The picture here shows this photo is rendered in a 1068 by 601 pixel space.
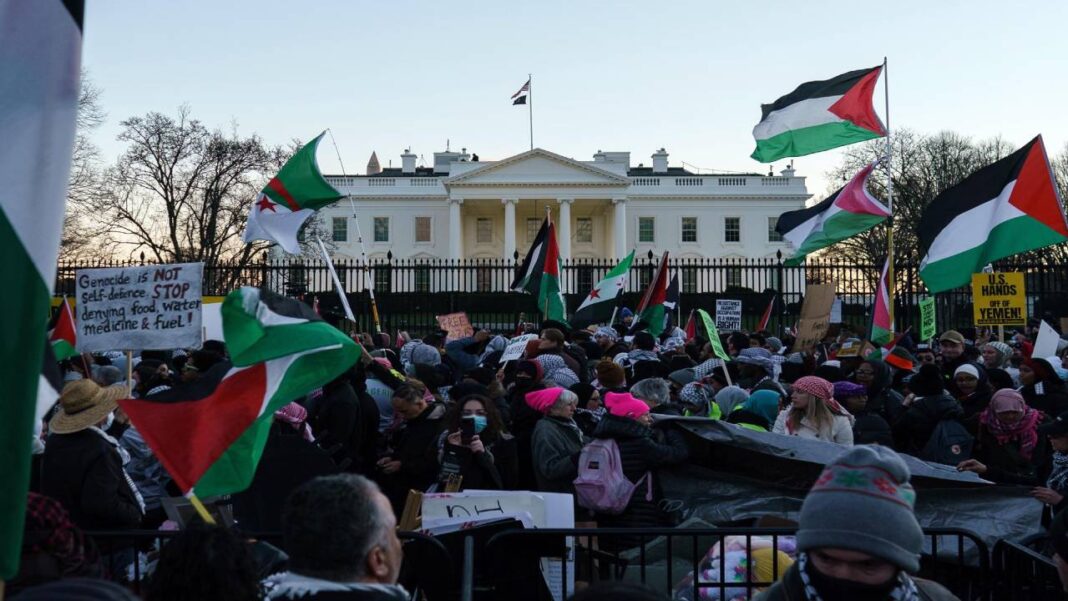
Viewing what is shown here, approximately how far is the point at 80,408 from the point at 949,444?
5014 millimetres

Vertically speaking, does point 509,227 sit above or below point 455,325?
above

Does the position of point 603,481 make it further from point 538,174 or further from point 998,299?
point 538,174

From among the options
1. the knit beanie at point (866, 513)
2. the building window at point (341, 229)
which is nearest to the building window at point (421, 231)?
the building window at point (341, 229)

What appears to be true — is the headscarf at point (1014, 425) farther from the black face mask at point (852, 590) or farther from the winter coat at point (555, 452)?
the black face mask at point (852, 590)

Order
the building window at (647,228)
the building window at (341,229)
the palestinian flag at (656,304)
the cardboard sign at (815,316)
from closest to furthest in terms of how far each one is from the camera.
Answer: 1. the cardboard sign at (815,316)
2. the palestinian flag at (656,304)
3. the building window at (341,229)
4. the building window at (647,228)

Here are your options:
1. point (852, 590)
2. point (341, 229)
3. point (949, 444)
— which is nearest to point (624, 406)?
point (949, 444)

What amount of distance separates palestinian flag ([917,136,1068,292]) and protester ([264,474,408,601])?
7.95 metres

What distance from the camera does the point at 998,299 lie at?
1183cm

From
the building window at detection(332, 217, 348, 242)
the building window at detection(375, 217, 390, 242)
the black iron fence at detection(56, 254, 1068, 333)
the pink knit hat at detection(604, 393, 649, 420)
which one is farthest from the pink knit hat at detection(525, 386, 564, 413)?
the building window at detection(375, 217, 390, 242)

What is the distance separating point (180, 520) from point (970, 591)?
356 cm

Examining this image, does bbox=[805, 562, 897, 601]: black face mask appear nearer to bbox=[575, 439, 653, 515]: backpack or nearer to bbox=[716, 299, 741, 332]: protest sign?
bbox=[575, 439, 653, 515]: backpack

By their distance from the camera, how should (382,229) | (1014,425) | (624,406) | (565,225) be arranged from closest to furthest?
(624,406) < (1014,425) < (565,225) < (382,229)

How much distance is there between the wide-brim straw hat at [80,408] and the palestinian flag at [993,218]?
23.5 ft

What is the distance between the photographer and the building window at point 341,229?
6231 centimetres
